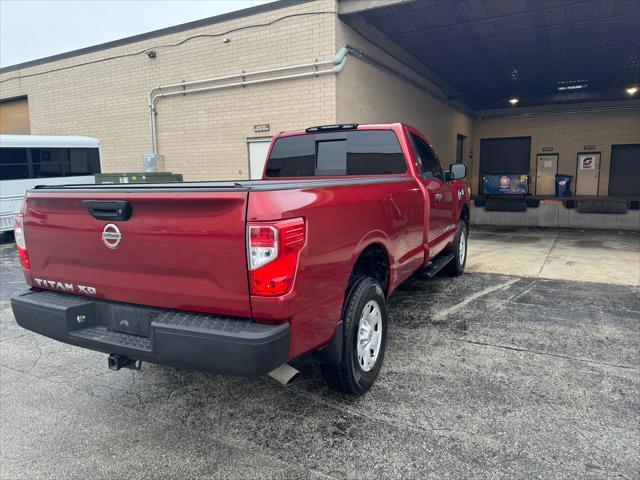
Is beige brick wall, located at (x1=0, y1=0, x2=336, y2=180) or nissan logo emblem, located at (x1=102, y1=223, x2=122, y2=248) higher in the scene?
beige brick wall, located at (x1=0, y1=0, x2=336, y2=180)

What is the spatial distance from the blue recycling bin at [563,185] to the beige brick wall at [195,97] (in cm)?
1402

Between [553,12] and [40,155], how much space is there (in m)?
13.6

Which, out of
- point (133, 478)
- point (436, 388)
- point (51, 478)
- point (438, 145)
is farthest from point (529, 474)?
point (438, 145)

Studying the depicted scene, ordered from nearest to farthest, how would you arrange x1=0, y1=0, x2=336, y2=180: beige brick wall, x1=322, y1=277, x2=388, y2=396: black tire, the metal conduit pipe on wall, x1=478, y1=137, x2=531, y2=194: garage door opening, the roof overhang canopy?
x1=322, y1=277, x2=388, y2=396: black tire < the metal conduit pipe on wall < the roof overhang canopy < x1=0, y1=0, x2=336, y2=180: beige brick wall < x1=478, y1=137, x2=531, y2=194: garage door opening

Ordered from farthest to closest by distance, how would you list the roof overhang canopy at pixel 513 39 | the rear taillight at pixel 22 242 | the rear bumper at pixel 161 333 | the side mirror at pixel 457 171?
1. the roof overhang canopy at pixel 513 39
2. the side mirror at pixel 457 171
3. the rear taillight at pixel 22 242
4. the rear bumper at pixel 161 333

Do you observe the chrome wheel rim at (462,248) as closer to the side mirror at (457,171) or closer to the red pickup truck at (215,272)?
the side mirror at (457,171)

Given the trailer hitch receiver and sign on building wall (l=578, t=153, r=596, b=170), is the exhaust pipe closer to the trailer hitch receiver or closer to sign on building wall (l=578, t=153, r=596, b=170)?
the trailer hitch receiver

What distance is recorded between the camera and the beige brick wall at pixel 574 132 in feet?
69.9

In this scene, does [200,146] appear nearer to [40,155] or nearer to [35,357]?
[40,155]

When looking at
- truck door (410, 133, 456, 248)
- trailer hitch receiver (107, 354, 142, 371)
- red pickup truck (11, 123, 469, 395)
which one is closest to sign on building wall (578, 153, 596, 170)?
truck door (410, 133, 456, 248)

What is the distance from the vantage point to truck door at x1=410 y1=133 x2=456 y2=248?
5.18 meters

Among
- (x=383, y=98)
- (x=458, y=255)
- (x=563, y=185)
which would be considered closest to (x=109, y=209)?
(x=458, y=255)

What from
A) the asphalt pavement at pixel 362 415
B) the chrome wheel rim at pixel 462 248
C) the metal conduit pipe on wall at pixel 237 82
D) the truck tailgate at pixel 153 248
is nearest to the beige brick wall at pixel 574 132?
the metal conduit pipe on wall at pixel 237 82

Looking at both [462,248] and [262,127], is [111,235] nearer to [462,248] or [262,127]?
[462,248]
